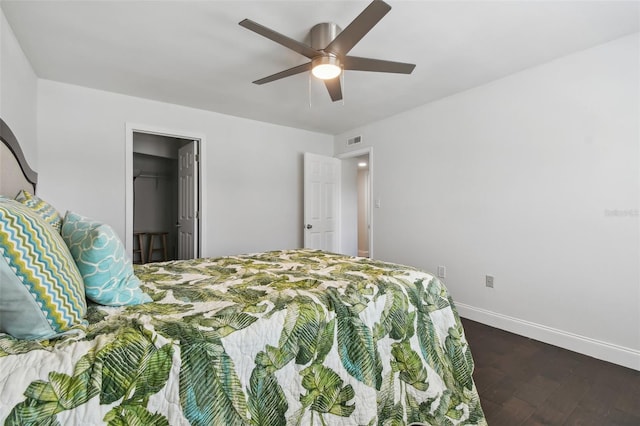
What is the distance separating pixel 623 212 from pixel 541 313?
1.04m

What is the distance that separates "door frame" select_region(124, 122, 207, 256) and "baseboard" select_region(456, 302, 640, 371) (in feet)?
10.5

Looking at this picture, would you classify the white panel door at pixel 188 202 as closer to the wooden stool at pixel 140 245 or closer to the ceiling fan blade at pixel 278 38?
the wooden stool at pixel 140 245

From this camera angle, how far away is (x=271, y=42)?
2.26 meters

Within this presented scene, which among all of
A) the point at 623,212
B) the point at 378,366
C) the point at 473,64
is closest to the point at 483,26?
the point at 473,64

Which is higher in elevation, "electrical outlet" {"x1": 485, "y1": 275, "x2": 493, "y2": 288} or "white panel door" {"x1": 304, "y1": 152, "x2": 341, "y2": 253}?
"white panel door" {"x1": 304, "y1": 152, "x2": 341, "y2": 253}

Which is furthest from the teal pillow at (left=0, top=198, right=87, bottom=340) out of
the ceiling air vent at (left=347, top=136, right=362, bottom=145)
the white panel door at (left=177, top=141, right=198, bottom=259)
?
the ceiling air vent at (left=347, top=136, right=362, bottom=145)

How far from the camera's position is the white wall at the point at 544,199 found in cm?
227

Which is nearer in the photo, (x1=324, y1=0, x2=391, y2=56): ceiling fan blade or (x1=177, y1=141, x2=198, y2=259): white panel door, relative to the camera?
(x1=324, y1=0, x2=391, y2=56): ceiling fan blade

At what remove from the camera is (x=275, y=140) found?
14.6ft

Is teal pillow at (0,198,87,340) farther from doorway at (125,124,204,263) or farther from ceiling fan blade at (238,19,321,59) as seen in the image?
doorway at (125,124,204,263)

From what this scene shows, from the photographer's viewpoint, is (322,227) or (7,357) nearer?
(7,357)

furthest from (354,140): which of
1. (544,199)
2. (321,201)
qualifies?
(544,199)

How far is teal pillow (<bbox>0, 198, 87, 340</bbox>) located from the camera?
0.86 metres

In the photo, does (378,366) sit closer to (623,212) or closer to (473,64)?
(623,212)
